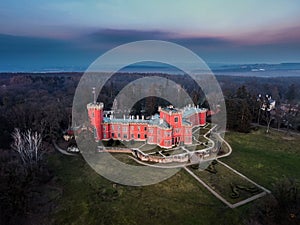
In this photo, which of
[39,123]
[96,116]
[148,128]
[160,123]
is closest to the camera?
[160,123]

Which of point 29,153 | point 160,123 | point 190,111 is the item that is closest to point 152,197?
point 160,123

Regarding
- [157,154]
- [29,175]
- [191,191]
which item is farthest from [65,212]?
[157,154]

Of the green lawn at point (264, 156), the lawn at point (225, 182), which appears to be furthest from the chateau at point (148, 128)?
the green lawn at point (264, 156)

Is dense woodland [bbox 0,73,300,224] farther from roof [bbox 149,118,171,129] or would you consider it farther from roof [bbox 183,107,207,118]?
roof [bbox 149,118,171,129]

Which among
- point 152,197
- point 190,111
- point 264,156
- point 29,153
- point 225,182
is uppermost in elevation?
point 190,111

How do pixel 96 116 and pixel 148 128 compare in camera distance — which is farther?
pixel 96 116

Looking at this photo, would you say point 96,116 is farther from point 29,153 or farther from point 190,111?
point 190,111

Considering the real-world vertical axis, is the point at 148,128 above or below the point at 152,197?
above
